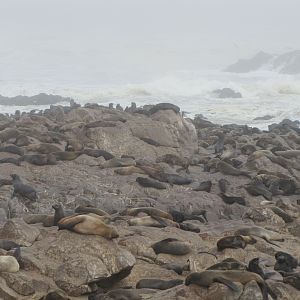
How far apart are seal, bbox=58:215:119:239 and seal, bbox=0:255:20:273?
0.97 m

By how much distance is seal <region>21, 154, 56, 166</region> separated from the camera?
39.8 ft

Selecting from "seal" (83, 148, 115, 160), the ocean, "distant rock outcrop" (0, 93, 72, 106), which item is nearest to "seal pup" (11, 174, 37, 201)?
"seal" (83, 148, 115, 160)

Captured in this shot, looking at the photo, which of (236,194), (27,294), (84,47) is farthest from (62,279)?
(84,47)

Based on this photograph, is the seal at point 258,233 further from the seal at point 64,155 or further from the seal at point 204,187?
the seal at point 64,155

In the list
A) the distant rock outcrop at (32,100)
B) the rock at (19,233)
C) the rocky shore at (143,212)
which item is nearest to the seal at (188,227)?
the rocky shore at (143,212)

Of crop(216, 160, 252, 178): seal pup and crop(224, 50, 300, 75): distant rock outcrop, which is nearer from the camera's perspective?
crop(216, 160, 252, 178): seal pup

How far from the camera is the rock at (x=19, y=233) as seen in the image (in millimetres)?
7064

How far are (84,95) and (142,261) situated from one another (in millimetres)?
40727

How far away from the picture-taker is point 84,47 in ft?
301

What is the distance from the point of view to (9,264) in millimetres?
5930

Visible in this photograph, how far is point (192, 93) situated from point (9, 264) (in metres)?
43.2

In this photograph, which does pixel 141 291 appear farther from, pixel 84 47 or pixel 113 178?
pixel 84 47

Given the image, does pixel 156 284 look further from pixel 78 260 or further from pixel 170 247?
pixel 170 247

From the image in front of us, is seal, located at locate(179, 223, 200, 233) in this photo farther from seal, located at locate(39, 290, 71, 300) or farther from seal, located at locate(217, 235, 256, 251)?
seal, located at locate(39, 290, 71, 300)
